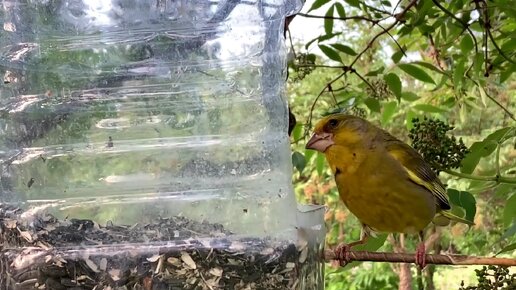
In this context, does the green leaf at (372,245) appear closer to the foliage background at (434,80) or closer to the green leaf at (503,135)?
the foliage background at (434,80)

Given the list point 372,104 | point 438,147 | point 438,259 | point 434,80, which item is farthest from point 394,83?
point 438,259

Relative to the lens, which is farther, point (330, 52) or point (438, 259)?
point (330, 52)

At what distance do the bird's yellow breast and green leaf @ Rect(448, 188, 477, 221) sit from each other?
0.17 feet

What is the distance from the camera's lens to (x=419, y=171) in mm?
1639

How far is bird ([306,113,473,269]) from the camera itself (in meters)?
1.58

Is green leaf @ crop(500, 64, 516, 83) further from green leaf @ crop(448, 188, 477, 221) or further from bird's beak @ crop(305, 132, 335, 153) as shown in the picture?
bird's beak @ crop(305, 132, 335, 153)

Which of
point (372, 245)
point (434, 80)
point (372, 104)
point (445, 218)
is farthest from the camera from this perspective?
point (434, 80)

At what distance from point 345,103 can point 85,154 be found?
3.03 feet

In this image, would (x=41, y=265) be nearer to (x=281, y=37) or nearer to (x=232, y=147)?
(x=232, y=147)

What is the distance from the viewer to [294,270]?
1003 mm

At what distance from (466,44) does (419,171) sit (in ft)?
1.35

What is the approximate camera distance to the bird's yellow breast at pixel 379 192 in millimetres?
1582

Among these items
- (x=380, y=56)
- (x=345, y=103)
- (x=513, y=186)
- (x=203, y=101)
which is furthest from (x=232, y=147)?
(x=380, y=56)

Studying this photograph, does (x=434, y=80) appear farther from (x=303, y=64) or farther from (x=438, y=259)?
(x=438, y=259)
